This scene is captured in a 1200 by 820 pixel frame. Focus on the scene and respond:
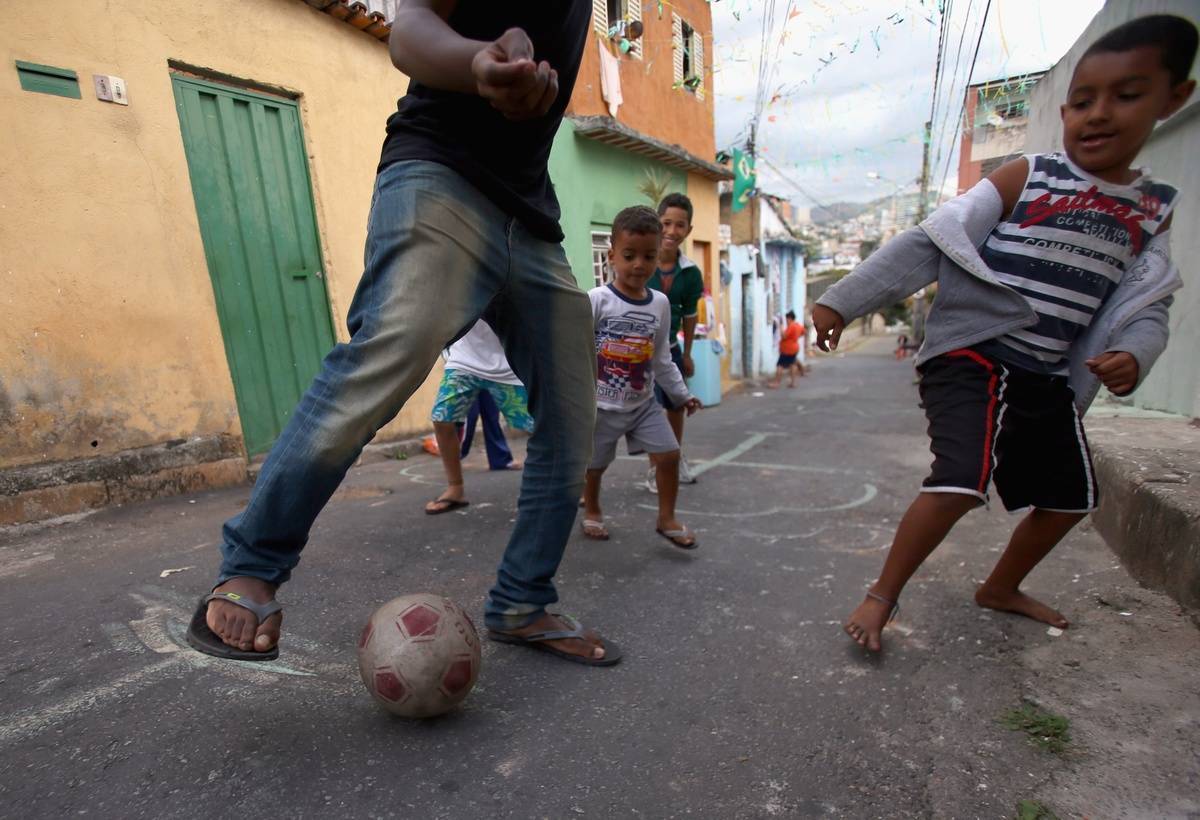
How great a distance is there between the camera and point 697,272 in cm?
420

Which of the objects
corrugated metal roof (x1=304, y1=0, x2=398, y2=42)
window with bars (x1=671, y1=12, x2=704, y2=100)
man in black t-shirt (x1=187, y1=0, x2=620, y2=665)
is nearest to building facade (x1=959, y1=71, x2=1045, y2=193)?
window with bars (x1=671, y1=12, x2=704, y2=100)

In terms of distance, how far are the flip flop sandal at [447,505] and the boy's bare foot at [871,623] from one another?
2.29 metres

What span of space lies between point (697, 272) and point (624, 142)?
5.83 m

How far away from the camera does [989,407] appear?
1.95 meters

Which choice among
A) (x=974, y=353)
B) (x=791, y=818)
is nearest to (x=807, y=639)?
(x=791, y=818)

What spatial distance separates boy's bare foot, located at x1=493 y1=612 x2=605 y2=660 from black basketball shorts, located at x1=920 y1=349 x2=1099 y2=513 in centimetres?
116

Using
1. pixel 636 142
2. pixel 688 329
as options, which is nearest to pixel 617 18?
pixel 636 142

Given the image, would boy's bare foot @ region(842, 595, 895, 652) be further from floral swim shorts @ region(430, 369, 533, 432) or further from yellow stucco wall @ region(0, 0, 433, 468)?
yellow stucco wall @ region(0, 0, 433, 468)

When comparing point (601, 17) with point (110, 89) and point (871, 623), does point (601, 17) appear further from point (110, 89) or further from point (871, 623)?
point (871, 623)

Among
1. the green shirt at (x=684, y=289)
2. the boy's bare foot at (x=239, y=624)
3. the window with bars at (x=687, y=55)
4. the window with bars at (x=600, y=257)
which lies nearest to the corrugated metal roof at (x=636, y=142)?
the window with bars at (x=687, y=55)

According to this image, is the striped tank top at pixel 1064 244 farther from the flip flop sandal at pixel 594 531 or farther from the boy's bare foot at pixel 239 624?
the boy's bare foot at pixel 239 624

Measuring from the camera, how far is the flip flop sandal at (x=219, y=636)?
1.36m

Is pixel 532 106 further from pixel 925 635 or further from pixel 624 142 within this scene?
pixel 624 142

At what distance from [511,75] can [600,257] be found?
8.30m
